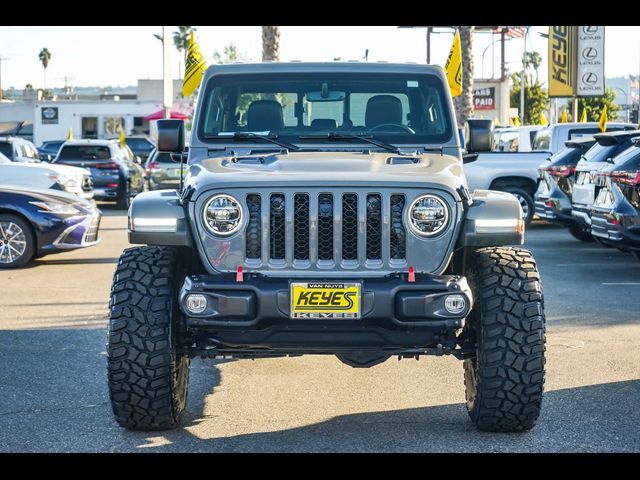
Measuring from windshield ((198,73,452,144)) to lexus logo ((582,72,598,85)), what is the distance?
26763mm

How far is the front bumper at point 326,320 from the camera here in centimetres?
576

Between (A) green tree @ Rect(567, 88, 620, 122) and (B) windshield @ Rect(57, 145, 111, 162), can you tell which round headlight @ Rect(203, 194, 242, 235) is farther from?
(A) green tree @ Rect(567, 88, 620, 122)

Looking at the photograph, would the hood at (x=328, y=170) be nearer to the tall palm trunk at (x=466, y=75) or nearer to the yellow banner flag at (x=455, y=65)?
the yellow banner flag at (x=455, y=65)

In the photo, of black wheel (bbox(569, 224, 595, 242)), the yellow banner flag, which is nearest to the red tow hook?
black wheel (bbox(569, 224, 595, 242))

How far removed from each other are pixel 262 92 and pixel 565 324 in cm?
383

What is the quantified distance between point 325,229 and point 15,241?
9129 millimetres

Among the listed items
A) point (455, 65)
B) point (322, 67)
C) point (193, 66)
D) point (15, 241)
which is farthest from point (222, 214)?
point (193, 66)

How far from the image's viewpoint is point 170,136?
7488 mm

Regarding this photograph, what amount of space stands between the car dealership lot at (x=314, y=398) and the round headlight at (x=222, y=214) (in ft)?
3.69

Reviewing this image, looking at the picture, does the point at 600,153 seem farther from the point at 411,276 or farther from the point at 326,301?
the point at 326,301
